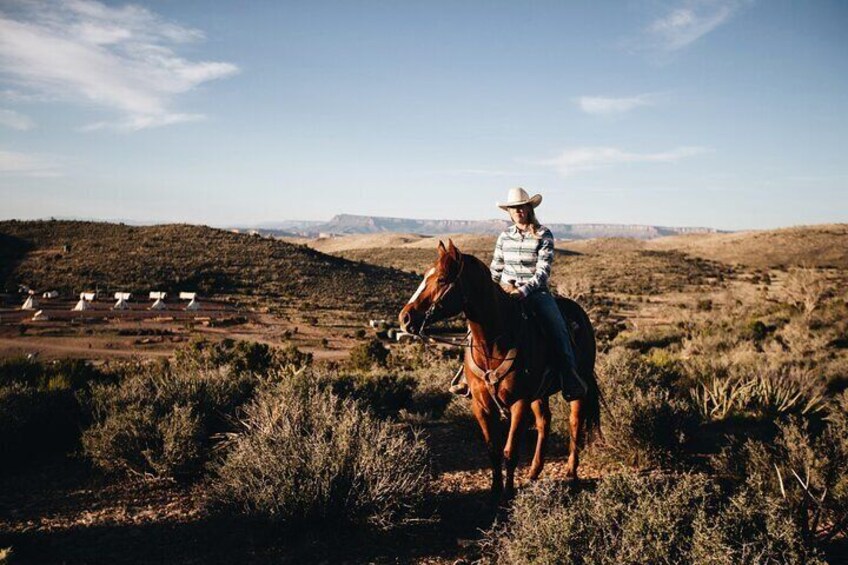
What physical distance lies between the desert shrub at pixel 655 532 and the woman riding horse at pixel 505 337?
1.41m

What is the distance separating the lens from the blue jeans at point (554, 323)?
555 centimetres

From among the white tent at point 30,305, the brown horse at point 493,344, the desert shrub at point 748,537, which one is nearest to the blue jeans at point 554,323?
the brown horse at point 493,344

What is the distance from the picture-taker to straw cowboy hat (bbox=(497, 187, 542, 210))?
5.43 meters

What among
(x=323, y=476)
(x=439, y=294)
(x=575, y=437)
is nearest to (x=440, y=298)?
(x=439, y=294)

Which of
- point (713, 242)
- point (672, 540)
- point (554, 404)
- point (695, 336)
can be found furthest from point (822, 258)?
point (672, 540)

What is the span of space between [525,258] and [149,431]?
207 inches

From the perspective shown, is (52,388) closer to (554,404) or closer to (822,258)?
(554,404)

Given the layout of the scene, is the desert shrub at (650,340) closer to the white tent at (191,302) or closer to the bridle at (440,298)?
the bridle at (440,298)

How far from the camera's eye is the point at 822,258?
2286 inches

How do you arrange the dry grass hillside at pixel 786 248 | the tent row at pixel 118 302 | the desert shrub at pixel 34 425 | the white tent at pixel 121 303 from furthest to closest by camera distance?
the dry grass hillside at pixel 786 248
the white tent at pixel 121 303
the tent row at pixel 118 302
the desert shrub at pixel 34 425

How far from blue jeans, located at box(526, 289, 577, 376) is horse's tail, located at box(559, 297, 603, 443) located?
685 mm

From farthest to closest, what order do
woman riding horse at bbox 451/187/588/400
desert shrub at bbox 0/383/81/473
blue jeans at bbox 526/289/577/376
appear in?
desert shrub at bbox 0/383/81/473, blue jeans at bbox 526/289/577/376, woman riding horse at bbox 451/187/588/400

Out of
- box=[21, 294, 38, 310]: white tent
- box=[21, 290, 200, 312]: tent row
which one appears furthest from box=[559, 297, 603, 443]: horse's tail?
box=[21, 294, 38, 310]: white tent

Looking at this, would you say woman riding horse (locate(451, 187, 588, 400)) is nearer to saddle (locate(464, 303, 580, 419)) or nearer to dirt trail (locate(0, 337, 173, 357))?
saddle (locate(464, 303, 580, 419))
